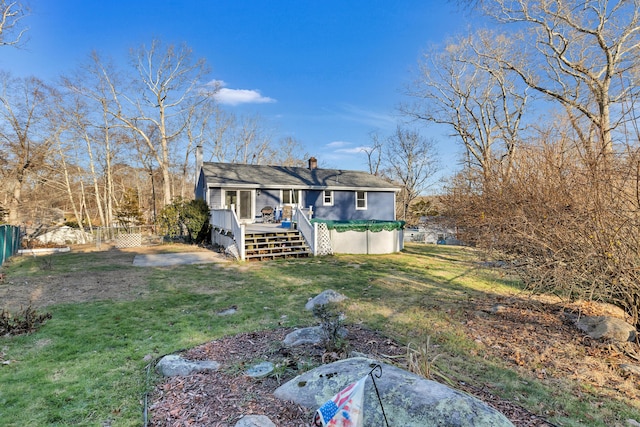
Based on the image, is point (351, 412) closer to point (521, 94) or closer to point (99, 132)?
point (521, 94)

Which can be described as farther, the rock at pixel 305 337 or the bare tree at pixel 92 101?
the bare tree at pixel 92 101

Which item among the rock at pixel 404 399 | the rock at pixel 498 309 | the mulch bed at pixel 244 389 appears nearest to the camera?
the rock at pixel 404 399

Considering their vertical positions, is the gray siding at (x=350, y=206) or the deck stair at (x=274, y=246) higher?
the gray siding at (x=350, y=206)

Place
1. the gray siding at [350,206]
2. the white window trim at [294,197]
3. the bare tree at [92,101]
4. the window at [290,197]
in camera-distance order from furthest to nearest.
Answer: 1. the bare tree at [92,101]
2. the gray siding at [350,206]
3. the window at [290,197]
4. the white window trim at [294,197]

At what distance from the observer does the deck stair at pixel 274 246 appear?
1127 cm

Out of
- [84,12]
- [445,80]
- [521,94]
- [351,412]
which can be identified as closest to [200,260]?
[351,412]

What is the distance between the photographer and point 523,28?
41.8ft

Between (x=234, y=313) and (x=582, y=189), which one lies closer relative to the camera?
(x=582, y=189)

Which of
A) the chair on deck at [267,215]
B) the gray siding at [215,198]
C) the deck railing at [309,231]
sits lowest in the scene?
the deck railing at [309,231]

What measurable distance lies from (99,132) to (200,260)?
2097 cm

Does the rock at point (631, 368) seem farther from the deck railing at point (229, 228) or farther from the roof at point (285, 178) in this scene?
the roof at point (285, 178)

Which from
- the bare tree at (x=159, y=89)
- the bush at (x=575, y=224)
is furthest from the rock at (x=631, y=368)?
the bare tree at (x=159, y=89)

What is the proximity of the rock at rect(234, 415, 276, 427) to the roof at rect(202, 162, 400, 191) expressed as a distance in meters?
14.9

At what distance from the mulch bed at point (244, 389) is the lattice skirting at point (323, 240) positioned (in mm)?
7868
